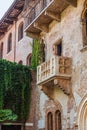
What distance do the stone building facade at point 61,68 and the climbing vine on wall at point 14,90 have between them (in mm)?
537

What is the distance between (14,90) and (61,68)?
4517 millimetres

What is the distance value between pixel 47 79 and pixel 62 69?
0.99 metres

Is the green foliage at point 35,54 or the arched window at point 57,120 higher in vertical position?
the green foliage at point 35,54

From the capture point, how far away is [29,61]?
22.8 metres

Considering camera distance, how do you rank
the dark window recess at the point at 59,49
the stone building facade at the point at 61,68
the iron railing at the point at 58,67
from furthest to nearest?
the dark window recess at the point at 59,49
the iron railing at the point at 58,67
the stone building facade at the point at 61,68

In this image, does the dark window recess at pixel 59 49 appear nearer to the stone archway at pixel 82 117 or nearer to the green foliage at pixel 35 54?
the green foliage at pixel 35 54

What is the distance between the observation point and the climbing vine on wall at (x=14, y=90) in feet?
61.4

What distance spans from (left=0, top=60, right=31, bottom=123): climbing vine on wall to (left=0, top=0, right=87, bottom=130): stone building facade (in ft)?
1.76

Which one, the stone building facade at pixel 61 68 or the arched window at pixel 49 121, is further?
the arched window at pixel 49 121

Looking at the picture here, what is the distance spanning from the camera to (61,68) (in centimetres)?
1539

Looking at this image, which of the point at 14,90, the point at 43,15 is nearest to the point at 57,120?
the point at 14,90

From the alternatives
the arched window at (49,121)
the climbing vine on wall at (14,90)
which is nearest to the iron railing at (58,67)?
the arched window at (49,121)

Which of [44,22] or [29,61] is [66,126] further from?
[29,61]

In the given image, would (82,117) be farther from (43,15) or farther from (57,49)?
(43,15)
